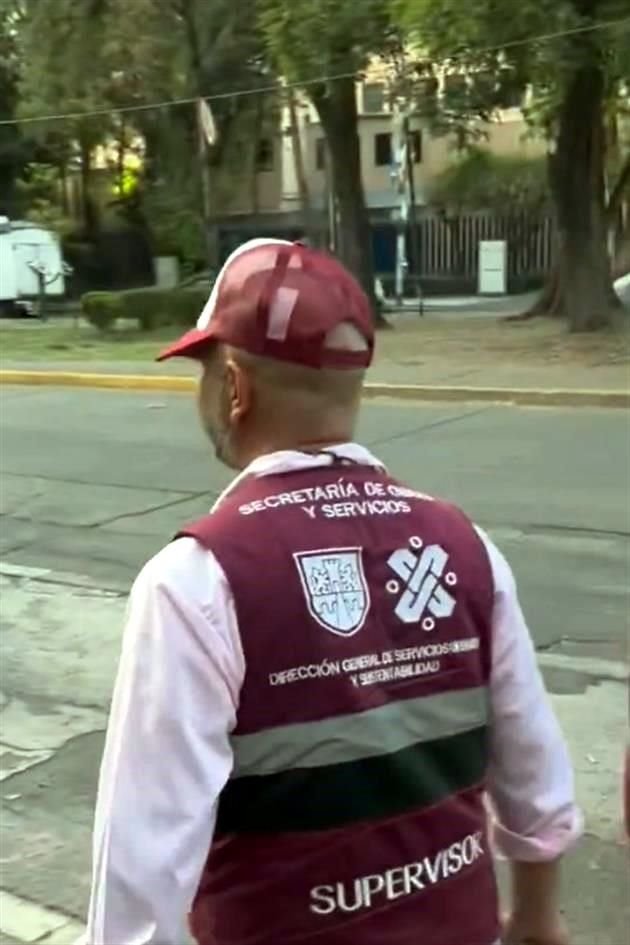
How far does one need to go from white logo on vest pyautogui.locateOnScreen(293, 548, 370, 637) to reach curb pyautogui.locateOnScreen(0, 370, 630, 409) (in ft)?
42.2

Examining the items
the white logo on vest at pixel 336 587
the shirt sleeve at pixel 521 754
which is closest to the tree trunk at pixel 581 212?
the shirt sleeve at pixel 521 754

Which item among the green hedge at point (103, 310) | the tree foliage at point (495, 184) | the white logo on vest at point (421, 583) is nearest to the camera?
the white logo on vest at point (421, 583)

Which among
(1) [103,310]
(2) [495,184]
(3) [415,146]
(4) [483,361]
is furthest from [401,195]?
(4) [483,361]

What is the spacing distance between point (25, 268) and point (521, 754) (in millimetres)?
30260

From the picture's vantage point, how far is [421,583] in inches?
77.4

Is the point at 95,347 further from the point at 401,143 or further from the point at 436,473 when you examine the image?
the point at 401,143

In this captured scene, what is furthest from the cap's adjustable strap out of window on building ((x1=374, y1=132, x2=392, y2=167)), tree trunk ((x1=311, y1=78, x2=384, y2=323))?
window on building ((x1=374, y1=132, x2=392, y2=167))

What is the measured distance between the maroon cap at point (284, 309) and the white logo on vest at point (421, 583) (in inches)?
10.2

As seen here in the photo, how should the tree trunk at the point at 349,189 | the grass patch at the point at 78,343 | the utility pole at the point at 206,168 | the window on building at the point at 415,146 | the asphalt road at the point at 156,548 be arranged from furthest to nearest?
the window on building at the point at 415,146 → the utility pole at the point at 206,168 → the tree trunk at the point at 349,189 → the grass patch at the point at 78,343 → the asphalt road at the point at 156,548

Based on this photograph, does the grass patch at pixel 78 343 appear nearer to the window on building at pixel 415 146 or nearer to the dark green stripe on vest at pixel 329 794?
the window on building at pixel 415 146

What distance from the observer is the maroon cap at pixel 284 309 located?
1956 mm

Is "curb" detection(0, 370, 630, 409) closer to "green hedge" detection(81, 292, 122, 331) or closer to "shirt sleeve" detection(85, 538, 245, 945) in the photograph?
"green hedge" detection(81, 292, 122, 331)

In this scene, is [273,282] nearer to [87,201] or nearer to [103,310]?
[103,310]

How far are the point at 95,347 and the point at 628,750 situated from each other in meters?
21.3
